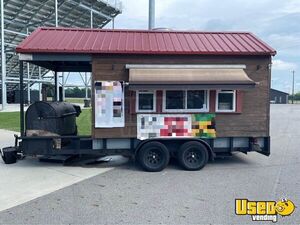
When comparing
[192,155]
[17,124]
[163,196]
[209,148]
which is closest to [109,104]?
[192,155]

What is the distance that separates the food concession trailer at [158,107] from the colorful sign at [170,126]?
0.09 ft

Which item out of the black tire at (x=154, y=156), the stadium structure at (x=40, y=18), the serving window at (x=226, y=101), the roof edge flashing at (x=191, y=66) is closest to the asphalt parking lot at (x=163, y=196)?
the black tire at (x=154, y=156)

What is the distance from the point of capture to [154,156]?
24.9ft

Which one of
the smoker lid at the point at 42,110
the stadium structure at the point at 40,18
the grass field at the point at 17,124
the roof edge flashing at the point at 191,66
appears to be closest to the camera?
the roof edge flashing at the point at 191,66

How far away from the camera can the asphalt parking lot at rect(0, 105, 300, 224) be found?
4.57 meters

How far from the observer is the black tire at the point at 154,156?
24.6 feet

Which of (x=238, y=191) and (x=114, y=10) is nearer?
(x=238, y=191)

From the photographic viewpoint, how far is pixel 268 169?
25.5ft

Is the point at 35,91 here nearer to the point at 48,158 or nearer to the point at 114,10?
the point at 114,10

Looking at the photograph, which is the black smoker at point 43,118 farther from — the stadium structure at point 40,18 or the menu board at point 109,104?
the stadium structure at point 40,18

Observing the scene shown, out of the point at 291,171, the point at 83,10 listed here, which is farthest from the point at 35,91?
the point at 291,171

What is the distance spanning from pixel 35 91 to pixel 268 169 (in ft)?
171

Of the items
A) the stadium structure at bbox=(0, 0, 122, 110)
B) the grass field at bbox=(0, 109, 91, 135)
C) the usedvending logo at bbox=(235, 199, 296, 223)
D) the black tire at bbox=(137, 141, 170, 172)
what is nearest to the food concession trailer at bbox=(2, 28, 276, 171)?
the black tire at bbox=(137, 141, 170, 172)

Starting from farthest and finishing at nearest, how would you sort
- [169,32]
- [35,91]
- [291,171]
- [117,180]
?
1. [35,91]
2. [169,32]
3. [291,171]
4. [117,180]
